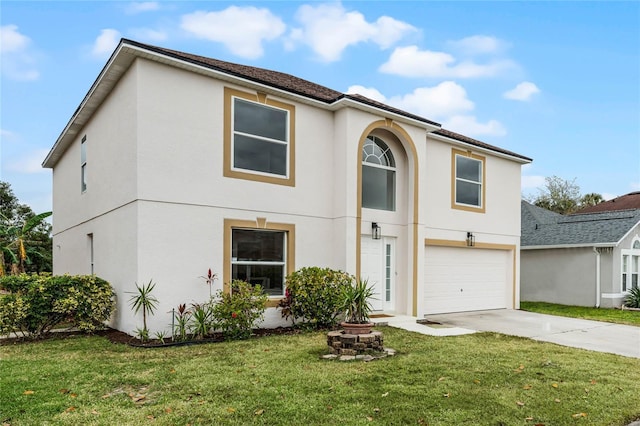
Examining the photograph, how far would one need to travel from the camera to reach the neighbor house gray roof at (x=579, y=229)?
59.0 ft

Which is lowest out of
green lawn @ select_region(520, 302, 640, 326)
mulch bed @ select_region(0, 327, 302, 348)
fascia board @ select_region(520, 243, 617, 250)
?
green lawn @ select_region(520, 302, 640, 326)

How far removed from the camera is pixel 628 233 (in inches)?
708

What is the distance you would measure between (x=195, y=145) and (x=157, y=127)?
0.88 meters

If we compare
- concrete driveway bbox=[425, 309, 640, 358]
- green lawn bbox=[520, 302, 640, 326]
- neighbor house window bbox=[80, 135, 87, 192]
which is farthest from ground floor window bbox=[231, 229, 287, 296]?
green lawn bbox=[520, 302, 640, 326]

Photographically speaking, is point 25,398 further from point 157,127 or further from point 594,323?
point 594,323

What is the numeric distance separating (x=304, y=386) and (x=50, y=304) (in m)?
6.16

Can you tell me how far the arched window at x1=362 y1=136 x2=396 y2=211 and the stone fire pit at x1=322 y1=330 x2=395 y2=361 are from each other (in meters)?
5.49

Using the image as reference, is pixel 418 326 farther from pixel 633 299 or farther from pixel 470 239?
pixel 633 299

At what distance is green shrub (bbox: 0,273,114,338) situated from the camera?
8.52 metres

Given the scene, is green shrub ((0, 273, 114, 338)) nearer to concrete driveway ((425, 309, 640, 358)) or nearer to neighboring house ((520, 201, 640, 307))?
concrete driveway ((425, 309, 640, 358))

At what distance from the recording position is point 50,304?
8844mm

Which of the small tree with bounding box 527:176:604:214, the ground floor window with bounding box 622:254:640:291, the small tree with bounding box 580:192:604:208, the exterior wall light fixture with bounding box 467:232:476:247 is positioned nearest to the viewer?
the exterior wall light fixture with bounding box 467:232:476:247

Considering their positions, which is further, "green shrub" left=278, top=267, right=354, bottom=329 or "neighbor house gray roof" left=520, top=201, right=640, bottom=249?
"neighbor house gray roof" left=520, top=201, right=640, bottom=249

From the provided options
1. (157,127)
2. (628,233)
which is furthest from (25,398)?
(628,233)
